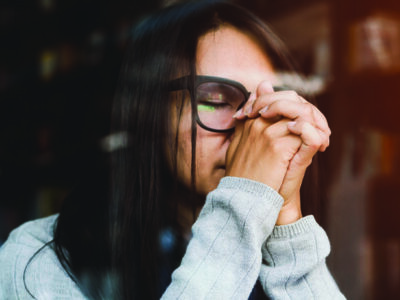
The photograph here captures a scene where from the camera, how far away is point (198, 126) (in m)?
0.65

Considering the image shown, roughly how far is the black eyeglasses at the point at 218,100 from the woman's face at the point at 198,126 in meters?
0.01

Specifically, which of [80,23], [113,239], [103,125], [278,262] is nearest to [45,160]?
[103,125]

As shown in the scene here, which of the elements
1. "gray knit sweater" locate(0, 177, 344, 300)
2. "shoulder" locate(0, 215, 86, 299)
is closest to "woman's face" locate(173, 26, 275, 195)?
"gray knit sweater" locate(0, 177, 344, 300)

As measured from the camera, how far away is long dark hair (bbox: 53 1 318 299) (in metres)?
0.69

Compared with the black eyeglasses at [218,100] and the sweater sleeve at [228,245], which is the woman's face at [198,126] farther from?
the sweater sleeve at [228,245]

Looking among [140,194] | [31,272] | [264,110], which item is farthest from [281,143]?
[31,272]

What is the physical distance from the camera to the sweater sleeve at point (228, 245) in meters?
0.49

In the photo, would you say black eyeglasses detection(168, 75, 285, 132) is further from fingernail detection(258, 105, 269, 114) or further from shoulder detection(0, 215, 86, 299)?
shoulder detection(0, 215, 86, 299)

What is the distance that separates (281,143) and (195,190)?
0.73 feet

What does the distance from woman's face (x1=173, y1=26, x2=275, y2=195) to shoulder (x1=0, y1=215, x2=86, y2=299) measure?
278 mm

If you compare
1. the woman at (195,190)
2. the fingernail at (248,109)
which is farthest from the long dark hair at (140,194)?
the fingernail at (248,109)

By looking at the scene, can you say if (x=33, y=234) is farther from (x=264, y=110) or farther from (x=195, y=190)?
(x=264, y=110)

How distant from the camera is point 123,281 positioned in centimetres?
70

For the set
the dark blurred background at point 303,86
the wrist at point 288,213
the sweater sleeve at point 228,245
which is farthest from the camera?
the dark blurred background at point 303,86
